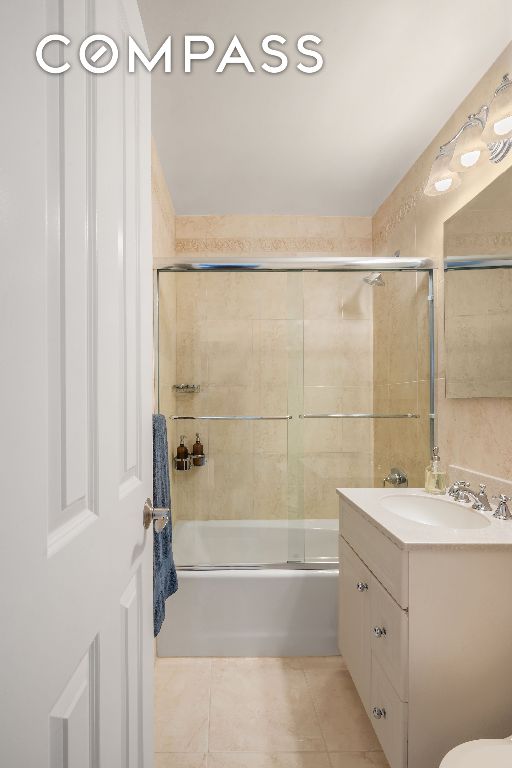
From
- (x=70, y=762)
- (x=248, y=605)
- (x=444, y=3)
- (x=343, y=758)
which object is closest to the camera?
(x=70, y=762)

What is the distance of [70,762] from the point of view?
22.8 inches

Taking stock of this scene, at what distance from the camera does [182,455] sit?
248cm

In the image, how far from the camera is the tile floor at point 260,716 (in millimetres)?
1513

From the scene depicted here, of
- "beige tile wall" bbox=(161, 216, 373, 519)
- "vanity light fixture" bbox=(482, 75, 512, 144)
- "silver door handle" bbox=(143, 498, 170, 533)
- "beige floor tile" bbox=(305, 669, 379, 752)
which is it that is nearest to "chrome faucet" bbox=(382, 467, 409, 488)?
"beige tile wall" bbox=(161, 216, 373, 519)

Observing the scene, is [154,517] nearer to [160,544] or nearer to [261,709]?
[160,544]

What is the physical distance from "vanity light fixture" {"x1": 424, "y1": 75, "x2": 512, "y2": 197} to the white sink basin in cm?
124

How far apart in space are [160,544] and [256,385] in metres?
1.06

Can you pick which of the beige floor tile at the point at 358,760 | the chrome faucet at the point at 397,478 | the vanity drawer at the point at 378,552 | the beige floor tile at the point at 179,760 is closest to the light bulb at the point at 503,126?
the vanity drawer at the point at 378,552

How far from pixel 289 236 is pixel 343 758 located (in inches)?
109

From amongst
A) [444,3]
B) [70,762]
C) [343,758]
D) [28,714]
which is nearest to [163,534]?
[343,758]

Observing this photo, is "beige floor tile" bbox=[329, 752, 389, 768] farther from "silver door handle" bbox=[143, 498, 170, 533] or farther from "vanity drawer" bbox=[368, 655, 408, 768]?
"silver door handle" bbox=[143, 498, 170, 533]

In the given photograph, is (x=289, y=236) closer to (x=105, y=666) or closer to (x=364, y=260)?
(x=364, y=260)

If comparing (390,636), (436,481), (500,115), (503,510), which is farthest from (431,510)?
(500,115)

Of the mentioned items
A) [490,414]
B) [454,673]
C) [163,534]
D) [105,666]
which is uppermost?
[490,414]
